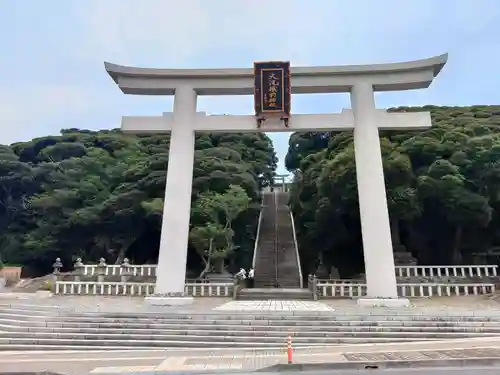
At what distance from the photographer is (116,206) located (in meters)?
23.1

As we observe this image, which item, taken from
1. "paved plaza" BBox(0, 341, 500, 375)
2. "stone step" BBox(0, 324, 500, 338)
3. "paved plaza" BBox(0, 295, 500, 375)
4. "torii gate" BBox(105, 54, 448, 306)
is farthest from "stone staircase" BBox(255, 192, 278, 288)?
"paved plaza" BBox(0, 341, 500, 375)

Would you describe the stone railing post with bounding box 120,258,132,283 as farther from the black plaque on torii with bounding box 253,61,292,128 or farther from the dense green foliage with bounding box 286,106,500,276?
the black plaque on torii with bounding box 253,61,292,128

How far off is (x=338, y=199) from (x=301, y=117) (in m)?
5.96

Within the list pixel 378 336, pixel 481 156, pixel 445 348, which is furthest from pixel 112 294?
pixel 481 156

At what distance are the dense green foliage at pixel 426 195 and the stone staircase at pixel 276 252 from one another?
2.14 m

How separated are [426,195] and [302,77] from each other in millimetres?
7472

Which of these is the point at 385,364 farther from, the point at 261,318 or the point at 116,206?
the point at 116,206

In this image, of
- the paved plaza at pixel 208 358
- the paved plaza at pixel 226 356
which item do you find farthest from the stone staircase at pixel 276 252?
the paved plaza at pixel 208 358

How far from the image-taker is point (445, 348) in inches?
313

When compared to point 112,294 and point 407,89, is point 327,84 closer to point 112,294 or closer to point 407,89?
point 407,89

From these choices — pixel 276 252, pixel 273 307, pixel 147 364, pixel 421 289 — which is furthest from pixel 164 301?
pixel 276 252

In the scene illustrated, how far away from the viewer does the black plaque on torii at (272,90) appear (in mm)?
14039

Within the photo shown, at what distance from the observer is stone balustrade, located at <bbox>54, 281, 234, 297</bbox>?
1669cm

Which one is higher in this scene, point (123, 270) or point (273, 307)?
point (123, 270)
